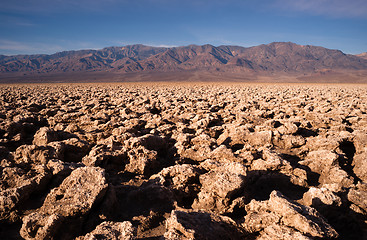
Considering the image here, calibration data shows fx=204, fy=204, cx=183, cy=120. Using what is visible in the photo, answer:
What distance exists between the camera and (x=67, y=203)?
1.97 metres

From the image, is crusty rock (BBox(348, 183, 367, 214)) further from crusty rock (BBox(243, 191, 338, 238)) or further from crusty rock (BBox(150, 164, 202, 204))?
crusty rock (BBox(150, 164, 202, 204))

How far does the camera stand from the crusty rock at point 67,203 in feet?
5.86

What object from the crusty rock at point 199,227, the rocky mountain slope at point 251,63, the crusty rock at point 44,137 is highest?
the rocky mountain slope at point 251,63

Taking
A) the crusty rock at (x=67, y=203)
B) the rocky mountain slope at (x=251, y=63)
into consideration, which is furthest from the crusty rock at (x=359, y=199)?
the rocky mountain slope at (x=251, y=63)

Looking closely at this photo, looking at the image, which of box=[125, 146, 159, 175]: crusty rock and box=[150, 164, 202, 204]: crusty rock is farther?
box=[125, 146, 159, 175]: crusty rock

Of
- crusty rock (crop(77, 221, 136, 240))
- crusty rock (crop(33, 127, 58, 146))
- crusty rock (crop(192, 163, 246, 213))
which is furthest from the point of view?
crusty rock (crop(33, 127, 58, 146))

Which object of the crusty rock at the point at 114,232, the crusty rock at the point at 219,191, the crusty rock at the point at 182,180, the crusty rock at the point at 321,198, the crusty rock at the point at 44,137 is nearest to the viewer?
the crusty rock at the point at 114,232

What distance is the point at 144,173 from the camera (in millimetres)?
2918

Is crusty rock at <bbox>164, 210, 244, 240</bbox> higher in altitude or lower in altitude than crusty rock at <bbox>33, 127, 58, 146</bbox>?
lower

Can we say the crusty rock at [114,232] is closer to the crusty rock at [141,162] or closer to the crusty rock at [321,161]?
the crusty rock at [141,162]

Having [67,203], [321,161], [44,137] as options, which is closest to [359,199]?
[321,161]

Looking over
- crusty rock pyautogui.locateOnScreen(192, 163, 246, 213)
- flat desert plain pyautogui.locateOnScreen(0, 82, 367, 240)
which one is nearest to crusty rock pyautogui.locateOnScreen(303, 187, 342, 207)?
flat desert plain pyautogui.locateOnScreen(0, 82, 367, 240)

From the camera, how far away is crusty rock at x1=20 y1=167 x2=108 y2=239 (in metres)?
1.79

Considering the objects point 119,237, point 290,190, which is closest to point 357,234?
point 290,190
